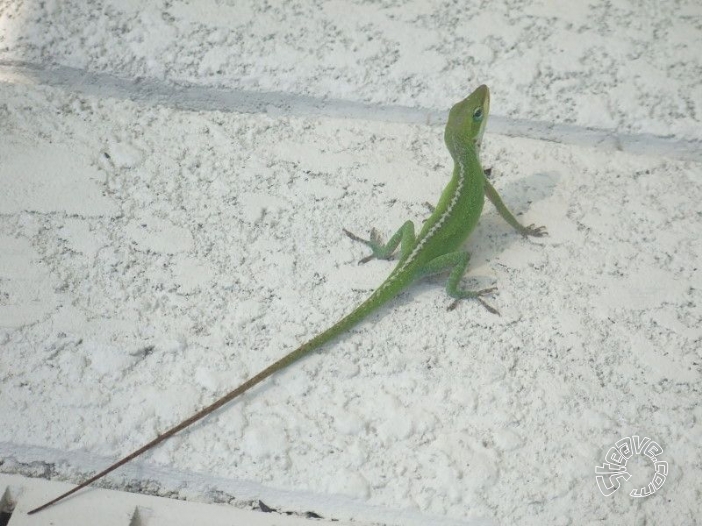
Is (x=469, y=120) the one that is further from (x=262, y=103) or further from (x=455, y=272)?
(x=262, y=103)

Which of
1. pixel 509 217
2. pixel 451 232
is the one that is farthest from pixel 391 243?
pixel 509 217

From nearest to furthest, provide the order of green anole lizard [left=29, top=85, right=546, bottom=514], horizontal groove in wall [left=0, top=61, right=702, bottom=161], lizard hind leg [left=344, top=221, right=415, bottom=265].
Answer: green anole lizard [left=29, top=85, right=546, bottom=514], lizard hind leg [left=344, top=221, right=415, bottom=265], horizontal groove in wall [left=0, top=61, right=702, bottom=161]

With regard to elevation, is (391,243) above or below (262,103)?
below

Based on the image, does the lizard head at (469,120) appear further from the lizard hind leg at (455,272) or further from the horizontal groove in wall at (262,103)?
the lizard hind leg at (455,272)

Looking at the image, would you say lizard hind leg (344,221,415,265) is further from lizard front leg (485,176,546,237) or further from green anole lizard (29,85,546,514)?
lizard front leg (485,176,546,237)

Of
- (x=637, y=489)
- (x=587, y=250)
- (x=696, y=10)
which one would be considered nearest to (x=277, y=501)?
(x=637, y=489)

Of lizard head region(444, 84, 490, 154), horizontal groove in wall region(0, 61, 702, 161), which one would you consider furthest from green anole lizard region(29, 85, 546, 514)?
horizontal groove in wall region(0, 61, 702, 161)

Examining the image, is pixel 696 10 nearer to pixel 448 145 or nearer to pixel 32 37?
pixel 448 145
